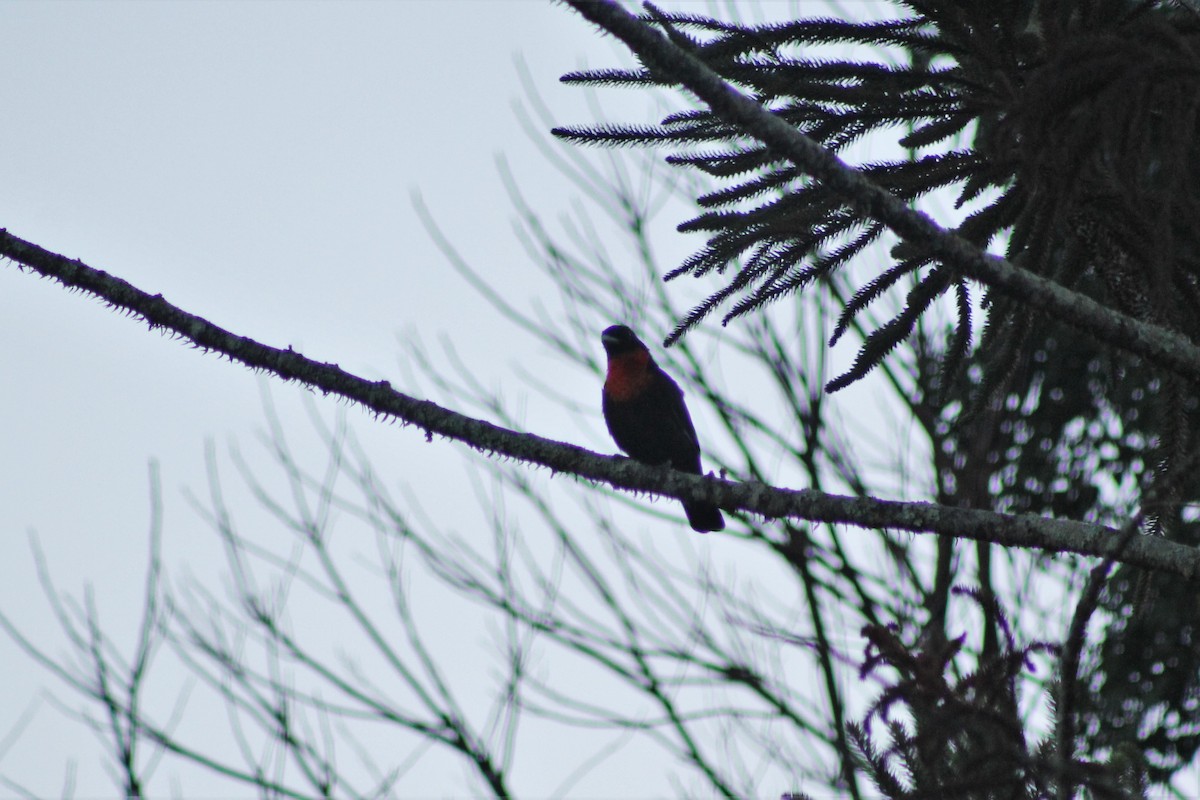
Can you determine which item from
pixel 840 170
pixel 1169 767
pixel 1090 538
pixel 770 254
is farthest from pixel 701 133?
pixel 1169 767

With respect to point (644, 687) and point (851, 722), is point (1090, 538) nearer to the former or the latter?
point (851, 722)

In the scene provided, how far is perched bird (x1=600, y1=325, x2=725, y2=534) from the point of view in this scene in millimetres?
4988

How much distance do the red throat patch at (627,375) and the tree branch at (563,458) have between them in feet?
7.34

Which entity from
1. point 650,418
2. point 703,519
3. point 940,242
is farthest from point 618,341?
point 940,242

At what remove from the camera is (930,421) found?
6.21m

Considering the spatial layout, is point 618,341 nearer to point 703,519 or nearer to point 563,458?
point 703,519

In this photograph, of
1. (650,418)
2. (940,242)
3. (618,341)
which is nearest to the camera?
(940,242)

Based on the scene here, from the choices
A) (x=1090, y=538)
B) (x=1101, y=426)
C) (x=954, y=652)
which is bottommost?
(x=954, y=652)

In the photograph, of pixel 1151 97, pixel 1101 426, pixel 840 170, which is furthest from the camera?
pixel 1101 426

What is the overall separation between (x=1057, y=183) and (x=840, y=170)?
0.46 meters

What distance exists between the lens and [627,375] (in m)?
5.08

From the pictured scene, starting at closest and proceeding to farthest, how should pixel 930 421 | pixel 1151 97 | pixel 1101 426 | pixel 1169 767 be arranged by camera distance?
pixel 1151 97 → pixel 1169 767 → pixel 1101 426 → pixel 930 421

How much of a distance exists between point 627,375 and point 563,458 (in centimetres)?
239

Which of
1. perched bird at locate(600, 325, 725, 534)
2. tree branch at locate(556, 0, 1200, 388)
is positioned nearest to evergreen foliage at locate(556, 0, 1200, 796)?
tree branch at locate(556, 0, 1200, 388)
